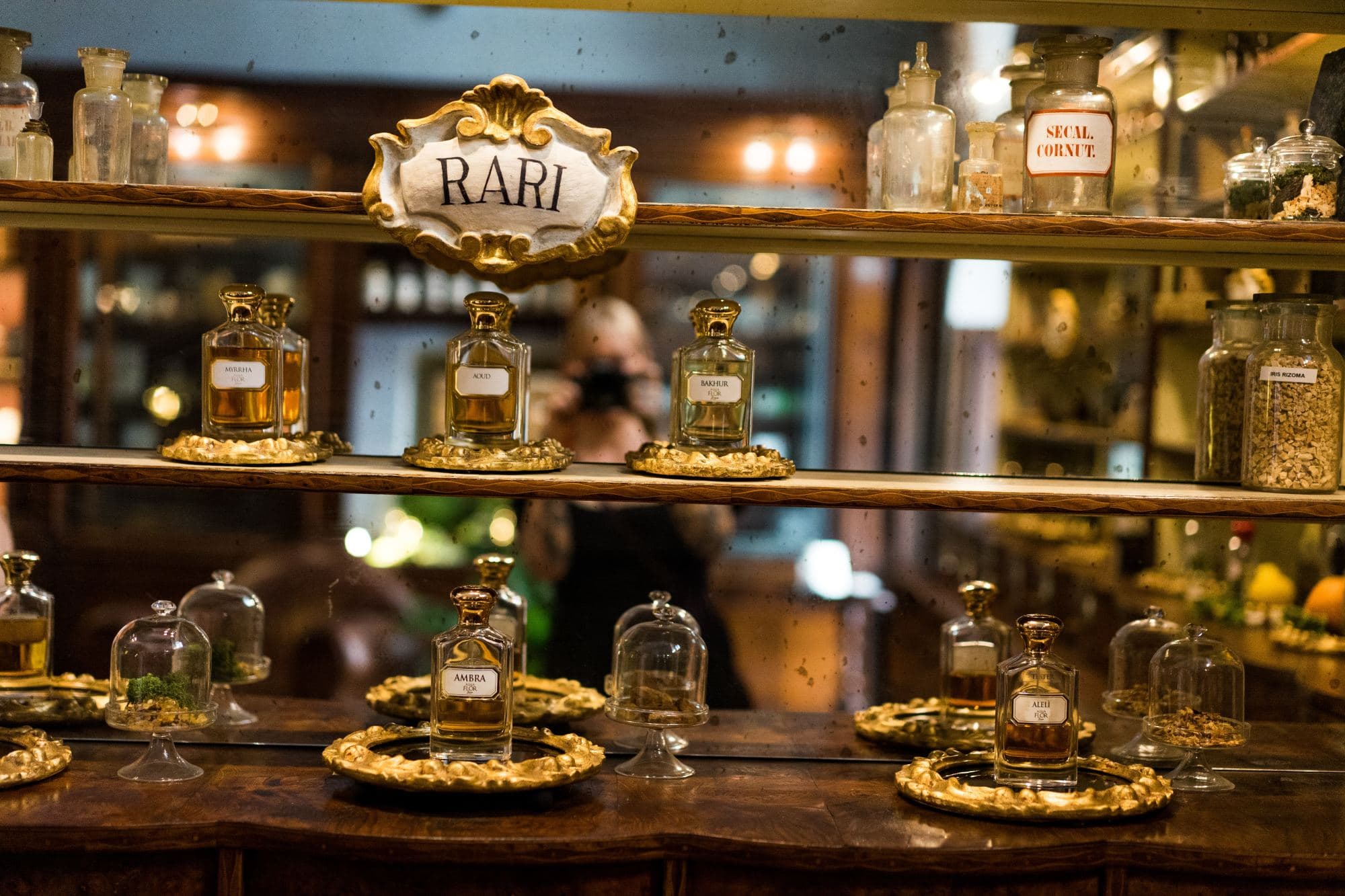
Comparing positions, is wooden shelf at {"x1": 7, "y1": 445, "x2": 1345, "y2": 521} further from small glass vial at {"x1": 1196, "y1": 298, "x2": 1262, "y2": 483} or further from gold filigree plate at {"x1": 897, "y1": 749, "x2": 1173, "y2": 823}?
gold filigree plate at {"x1": 897, "y1": 749, "x2": 1173, "y2": 823}

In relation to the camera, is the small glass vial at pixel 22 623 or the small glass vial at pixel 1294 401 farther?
the small glass vial at pixel 22 623

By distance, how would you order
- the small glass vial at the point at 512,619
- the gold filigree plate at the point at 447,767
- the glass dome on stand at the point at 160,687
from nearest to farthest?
the gold filigree plate at the point at 447,767, the glass dome on stand at the point at 160,687, the small glass vial at the point at 512,619

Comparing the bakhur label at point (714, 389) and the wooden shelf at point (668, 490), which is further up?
the bakhur label at point (714, 389)

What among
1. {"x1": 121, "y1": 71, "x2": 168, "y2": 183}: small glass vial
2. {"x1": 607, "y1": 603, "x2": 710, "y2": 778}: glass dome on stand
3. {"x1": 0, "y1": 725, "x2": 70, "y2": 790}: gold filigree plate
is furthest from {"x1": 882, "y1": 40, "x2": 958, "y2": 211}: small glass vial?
{"x1": 0, "y1": 725, "x2": 70, "y2": 790}: gold filigree plate

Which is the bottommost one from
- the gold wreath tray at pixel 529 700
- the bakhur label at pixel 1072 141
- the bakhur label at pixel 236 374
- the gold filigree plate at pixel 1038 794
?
the gold filigree plate at pixel 1038 794

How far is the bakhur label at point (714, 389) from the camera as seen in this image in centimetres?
211

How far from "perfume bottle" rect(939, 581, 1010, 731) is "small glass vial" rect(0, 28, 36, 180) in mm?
1693

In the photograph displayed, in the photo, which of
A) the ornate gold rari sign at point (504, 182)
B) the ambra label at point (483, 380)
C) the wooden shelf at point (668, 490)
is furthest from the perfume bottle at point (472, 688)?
the ornate gold rari sign at point (504, 182)

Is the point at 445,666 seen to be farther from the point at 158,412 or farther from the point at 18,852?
the point at 158,412

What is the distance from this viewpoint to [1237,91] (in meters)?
2.41

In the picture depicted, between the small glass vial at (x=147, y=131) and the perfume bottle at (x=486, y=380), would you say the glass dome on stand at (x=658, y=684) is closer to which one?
the perfume bottle at (x=486, y=380)

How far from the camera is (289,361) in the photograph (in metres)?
2.25

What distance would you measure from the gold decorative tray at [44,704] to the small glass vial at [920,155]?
5.18 feet

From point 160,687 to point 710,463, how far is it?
91 cm
